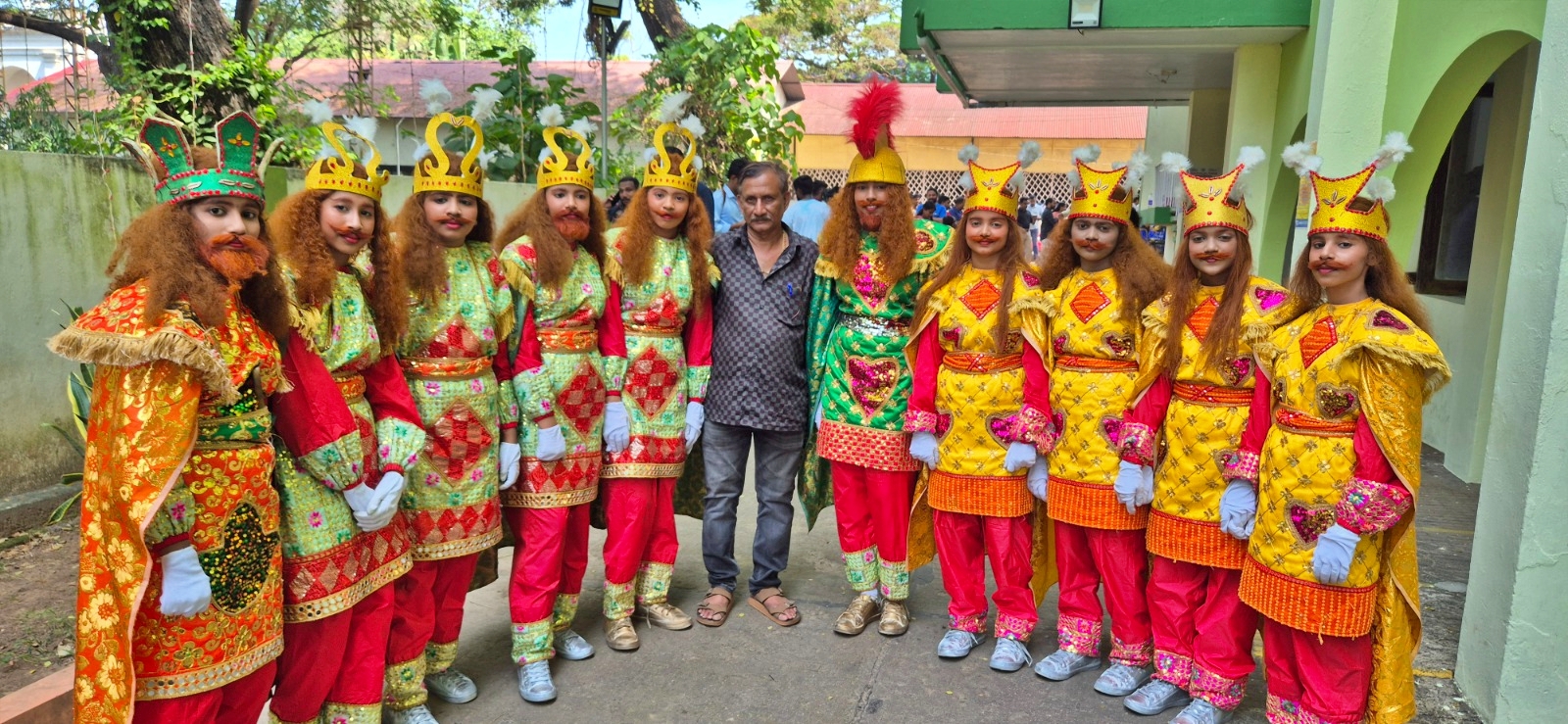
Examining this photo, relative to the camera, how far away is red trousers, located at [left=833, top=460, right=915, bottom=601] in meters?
4.04

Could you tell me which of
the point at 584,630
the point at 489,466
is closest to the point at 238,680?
the point at 489,466

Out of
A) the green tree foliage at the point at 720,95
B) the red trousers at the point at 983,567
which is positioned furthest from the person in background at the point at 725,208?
the red trousers at the point at 983,567

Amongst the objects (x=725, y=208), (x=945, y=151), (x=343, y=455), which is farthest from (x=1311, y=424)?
(x=945, y=151)

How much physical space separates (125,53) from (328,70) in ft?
40.9

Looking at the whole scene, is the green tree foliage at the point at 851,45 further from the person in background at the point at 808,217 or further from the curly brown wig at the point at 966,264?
the curly brown wig at the point at 966,264

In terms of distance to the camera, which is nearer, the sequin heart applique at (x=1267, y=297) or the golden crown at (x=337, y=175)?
the golden crown at (x=337, y=175)

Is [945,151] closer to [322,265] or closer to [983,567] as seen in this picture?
[983,567]

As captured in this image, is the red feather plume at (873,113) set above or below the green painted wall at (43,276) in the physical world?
above

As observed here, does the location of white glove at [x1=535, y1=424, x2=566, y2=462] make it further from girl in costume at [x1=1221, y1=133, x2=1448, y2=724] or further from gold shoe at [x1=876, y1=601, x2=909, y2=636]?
girl in costume at [x1=1221, y1=133, x2=1448, y2=724]

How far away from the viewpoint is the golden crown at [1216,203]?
127 inches

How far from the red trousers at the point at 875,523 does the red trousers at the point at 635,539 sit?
0.72m

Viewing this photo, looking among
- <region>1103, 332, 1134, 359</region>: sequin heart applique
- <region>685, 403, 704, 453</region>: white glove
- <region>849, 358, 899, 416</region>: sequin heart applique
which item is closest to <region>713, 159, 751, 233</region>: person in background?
<region>685, 403, 704, 453</region>: white glove

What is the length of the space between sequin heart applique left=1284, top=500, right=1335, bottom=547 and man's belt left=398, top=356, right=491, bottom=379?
2.59m

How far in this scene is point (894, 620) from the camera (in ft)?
13.5
